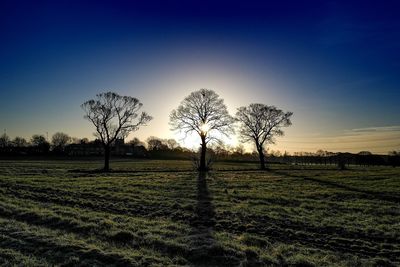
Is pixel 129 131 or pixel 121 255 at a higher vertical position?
pixel 129 131

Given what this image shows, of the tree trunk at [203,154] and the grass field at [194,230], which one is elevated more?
the tree trunk at [203,154]

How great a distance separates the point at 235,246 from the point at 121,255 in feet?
12.8

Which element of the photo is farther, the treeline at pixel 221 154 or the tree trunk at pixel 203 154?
the treeline at pixel 221 154

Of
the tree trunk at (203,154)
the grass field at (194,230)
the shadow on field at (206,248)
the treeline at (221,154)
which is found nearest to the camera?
the shadow on field at (206,248)

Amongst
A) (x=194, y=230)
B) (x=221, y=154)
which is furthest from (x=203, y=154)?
(x=221, y=154)

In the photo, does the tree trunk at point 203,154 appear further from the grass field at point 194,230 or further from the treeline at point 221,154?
the grass field at point 194,230

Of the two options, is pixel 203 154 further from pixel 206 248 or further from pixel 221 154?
pixel 221 154

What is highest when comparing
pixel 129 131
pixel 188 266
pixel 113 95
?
pixel 113 95

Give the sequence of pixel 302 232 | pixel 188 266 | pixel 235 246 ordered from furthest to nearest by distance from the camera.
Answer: pixel 302 232
pixel 235 246
pixel 188 266

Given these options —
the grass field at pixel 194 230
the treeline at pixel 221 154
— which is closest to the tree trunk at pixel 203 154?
the treeline at pixel 221 154

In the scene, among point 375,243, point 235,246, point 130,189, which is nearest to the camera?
point 235,246

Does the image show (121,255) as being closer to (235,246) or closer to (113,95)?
(235,246)

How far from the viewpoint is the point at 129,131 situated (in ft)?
193

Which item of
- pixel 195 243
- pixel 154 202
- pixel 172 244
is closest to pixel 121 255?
pixel 172 244
